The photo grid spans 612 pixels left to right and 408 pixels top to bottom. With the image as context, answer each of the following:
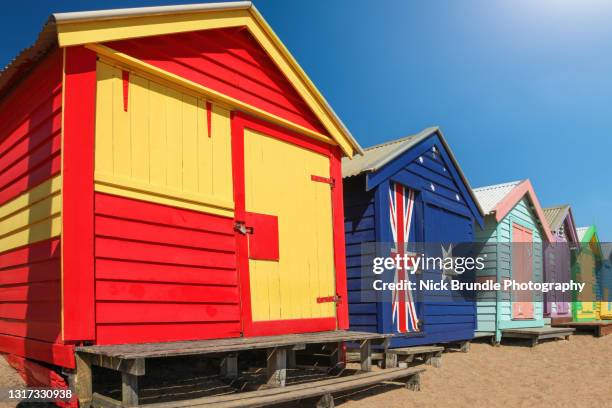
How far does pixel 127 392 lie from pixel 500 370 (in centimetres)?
757

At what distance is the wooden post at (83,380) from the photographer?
4.61 meters

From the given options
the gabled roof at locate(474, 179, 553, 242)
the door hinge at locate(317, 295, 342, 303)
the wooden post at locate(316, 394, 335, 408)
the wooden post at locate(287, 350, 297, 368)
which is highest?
the gabled roof at locate(474, 179, 553, 242)

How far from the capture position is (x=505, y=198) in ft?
46.9

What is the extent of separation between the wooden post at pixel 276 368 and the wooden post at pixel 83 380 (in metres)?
1.85

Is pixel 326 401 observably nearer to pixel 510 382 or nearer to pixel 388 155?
pixel 510 382

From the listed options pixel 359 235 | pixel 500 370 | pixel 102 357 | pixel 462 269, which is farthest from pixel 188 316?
pixel 462 269

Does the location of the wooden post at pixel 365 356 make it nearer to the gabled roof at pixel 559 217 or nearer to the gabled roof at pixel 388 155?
the gabled roof at pixel 388 155

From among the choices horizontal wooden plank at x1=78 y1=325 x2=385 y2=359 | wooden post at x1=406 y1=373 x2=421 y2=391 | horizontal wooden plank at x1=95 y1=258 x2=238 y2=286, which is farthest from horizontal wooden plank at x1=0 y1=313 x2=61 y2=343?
wooden post at x1=406 y1=373 x2=421 y2=391

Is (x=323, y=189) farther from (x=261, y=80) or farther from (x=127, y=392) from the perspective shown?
(x=127, y=392)

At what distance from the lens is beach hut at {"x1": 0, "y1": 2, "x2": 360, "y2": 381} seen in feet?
16.3

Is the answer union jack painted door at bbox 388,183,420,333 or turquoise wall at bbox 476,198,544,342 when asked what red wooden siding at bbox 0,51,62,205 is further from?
→ turquoise wall at bbox 476,198,544,342

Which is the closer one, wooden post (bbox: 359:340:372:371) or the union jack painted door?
wooden post (bbox: 359:340:372:371)

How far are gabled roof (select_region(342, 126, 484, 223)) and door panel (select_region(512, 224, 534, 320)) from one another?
3.08 metres

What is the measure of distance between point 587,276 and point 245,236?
2454 cm
